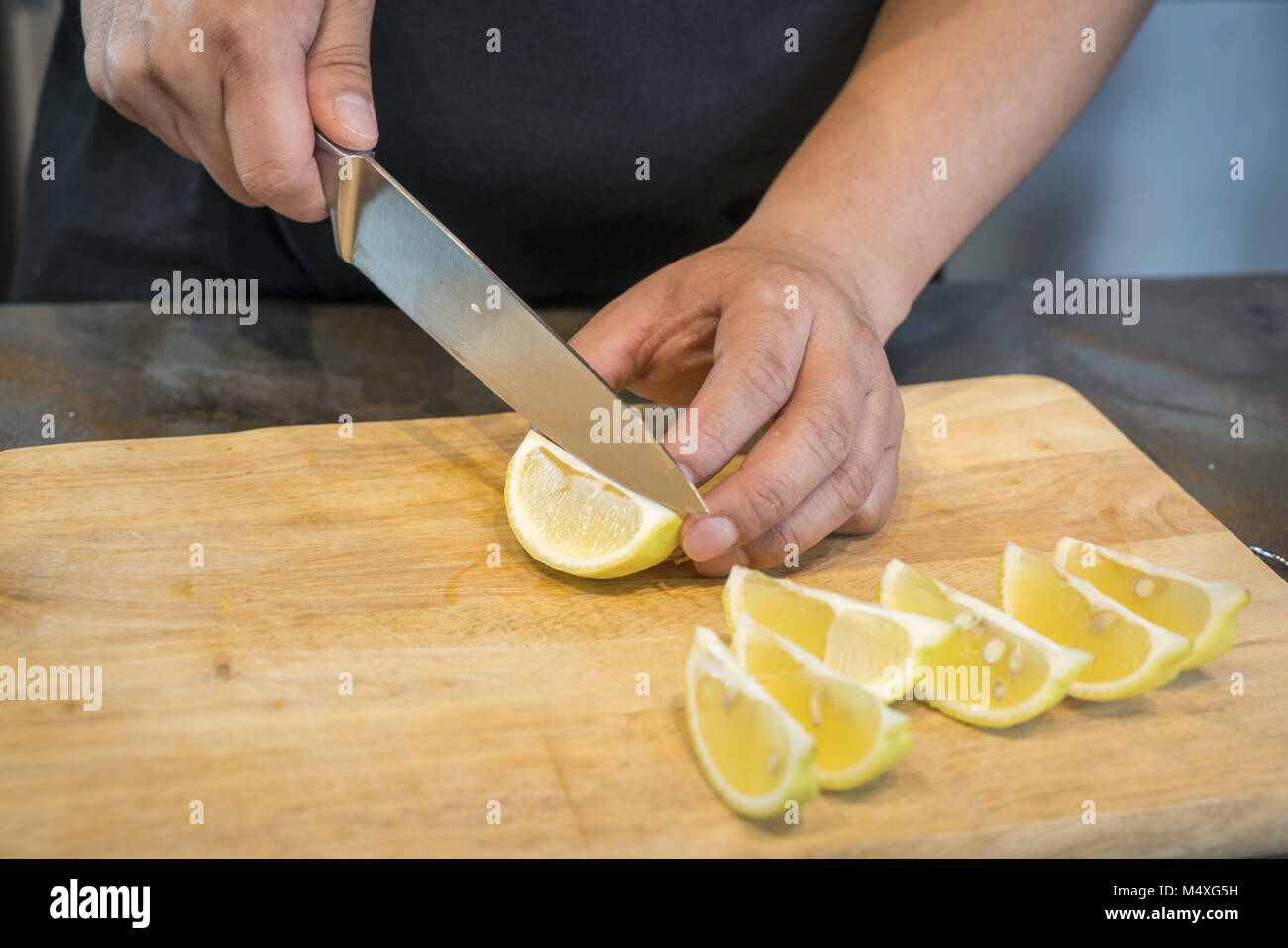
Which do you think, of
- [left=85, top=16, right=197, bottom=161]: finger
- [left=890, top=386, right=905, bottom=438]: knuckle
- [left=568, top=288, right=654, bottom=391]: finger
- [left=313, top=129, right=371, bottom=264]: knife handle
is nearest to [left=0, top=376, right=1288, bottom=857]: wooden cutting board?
[left=890, top=386, right=905, bottom=438]: knuckle

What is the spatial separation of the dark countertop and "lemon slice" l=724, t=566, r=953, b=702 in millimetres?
689

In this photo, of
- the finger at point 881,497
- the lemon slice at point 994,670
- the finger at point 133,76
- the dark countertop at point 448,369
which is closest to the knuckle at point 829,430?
the finger at point 881,497

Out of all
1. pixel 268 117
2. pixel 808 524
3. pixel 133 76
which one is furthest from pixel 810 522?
pixel 133 76

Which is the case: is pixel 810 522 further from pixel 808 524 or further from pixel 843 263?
pixel 843 263

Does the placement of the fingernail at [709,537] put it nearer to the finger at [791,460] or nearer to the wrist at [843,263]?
the finger at [791,460]

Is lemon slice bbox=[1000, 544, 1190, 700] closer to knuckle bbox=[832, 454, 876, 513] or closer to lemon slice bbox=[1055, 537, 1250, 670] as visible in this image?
lemon slice bbox=[1055, 537, 1250, 670]

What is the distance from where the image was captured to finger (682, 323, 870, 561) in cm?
150

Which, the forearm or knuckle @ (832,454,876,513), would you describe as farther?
the forearm

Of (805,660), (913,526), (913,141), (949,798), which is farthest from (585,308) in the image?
(949,798)

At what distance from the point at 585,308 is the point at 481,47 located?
1.88 ft

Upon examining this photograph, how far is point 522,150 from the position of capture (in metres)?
2.12

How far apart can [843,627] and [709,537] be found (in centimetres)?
21

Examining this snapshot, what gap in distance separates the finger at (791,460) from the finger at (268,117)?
0.65 m

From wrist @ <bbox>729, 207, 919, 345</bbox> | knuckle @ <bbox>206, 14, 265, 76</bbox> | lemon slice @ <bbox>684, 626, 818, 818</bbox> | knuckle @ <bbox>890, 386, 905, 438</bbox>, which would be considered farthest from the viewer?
wrist @ <bbox>729, 207, 919, 345</bbox>
